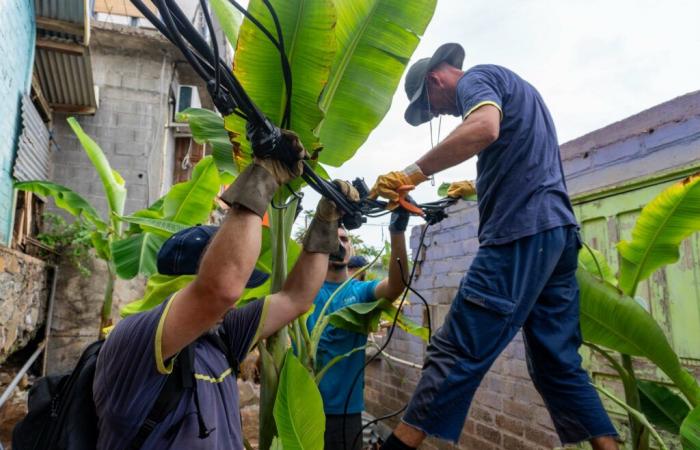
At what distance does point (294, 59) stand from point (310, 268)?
0.77 m

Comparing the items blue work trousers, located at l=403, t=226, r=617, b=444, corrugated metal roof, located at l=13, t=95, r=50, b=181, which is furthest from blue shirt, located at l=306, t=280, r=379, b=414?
corrugated metal roof, located at l=13, t=95, r=50, b=181

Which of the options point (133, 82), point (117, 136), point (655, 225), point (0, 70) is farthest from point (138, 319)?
point (133, 82)

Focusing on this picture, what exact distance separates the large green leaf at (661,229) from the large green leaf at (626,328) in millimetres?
212

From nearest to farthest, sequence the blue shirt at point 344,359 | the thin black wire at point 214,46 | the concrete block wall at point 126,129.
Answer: the thin black wire at point 214,46 → the blue shirt at point 344,359 → the concrete block wall at point 126,129

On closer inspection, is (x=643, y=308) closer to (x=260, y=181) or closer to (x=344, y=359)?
(x=260, y=181)

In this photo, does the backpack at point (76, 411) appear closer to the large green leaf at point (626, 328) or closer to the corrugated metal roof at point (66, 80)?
the large green leaf at point (626, 328)

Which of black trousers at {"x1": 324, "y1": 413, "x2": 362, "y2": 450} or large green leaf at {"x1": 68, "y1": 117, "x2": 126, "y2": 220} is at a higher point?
large green leaf at {"x1": 68, "y1": 117, "x2": 126, "y2": 220}

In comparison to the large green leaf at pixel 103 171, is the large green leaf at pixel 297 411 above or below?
below

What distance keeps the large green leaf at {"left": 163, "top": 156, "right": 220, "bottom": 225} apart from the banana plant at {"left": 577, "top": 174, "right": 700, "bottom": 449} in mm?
2767

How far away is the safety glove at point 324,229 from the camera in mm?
1795

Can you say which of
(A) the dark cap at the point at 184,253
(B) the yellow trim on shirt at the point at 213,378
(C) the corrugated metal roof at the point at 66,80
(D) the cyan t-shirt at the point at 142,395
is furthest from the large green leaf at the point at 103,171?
(D) the cyan t-shirt at the point at 142,395

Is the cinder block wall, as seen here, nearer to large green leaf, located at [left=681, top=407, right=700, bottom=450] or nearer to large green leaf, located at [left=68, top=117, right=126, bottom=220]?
large green leaf, located at [left=681, top=407, right=700, bottom=450]

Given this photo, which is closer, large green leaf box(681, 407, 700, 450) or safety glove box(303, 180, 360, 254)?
large green leaf box(681, 407, 700, 450)

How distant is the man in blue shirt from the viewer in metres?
2.58
